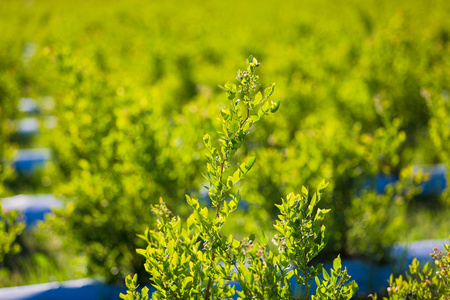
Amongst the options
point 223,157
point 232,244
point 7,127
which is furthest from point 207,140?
point 7,127

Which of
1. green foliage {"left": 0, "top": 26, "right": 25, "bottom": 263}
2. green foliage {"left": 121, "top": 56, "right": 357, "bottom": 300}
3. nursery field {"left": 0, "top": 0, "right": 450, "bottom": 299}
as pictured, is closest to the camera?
green foliage {"left": 121, "top": 56, "right": 357, "bottom": 300}

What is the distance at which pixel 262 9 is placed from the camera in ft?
49.5

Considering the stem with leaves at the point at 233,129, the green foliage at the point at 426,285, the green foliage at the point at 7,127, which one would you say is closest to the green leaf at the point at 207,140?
the stem with leaves at the point at 233,129

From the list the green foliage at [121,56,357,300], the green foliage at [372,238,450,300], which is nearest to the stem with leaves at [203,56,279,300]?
the green foliage at [121,56,357,300]

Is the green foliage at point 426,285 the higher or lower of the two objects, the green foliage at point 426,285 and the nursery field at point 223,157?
the lower

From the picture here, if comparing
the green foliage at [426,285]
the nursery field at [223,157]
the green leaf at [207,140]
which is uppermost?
the nursery field at [223,157]

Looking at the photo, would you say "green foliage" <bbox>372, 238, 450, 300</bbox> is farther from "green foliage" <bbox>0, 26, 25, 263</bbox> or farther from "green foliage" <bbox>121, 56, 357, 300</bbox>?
"green foliage" <bbox>0, 26, 25, 263</bbox>

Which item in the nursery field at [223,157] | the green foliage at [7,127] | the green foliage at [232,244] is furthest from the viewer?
the nursery field at [223,157]

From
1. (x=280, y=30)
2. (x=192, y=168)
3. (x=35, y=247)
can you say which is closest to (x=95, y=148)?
(x=192, y=168)

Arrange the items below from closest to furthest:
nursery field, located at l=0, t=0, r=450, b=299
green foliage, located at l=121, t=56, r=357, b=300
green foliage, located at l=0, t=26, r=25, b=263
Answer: green foliage, located at l=121, t=56, r=357, b=300
green foliage, located at l=0, t=26, r=25, b=263
nursery field, located at l=0, t=0, r=450, b=299

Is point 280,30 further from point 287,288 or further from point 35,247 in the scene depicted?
point 287,288

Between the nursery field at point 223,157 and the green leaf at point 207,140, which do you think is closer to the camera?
the green leaf at point 207,140

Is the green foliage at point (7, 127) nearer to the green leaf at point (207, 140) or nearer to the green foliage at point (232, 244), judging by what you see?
the green foliage at point (232, 244)

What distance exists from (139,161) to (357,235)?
1.57 m
